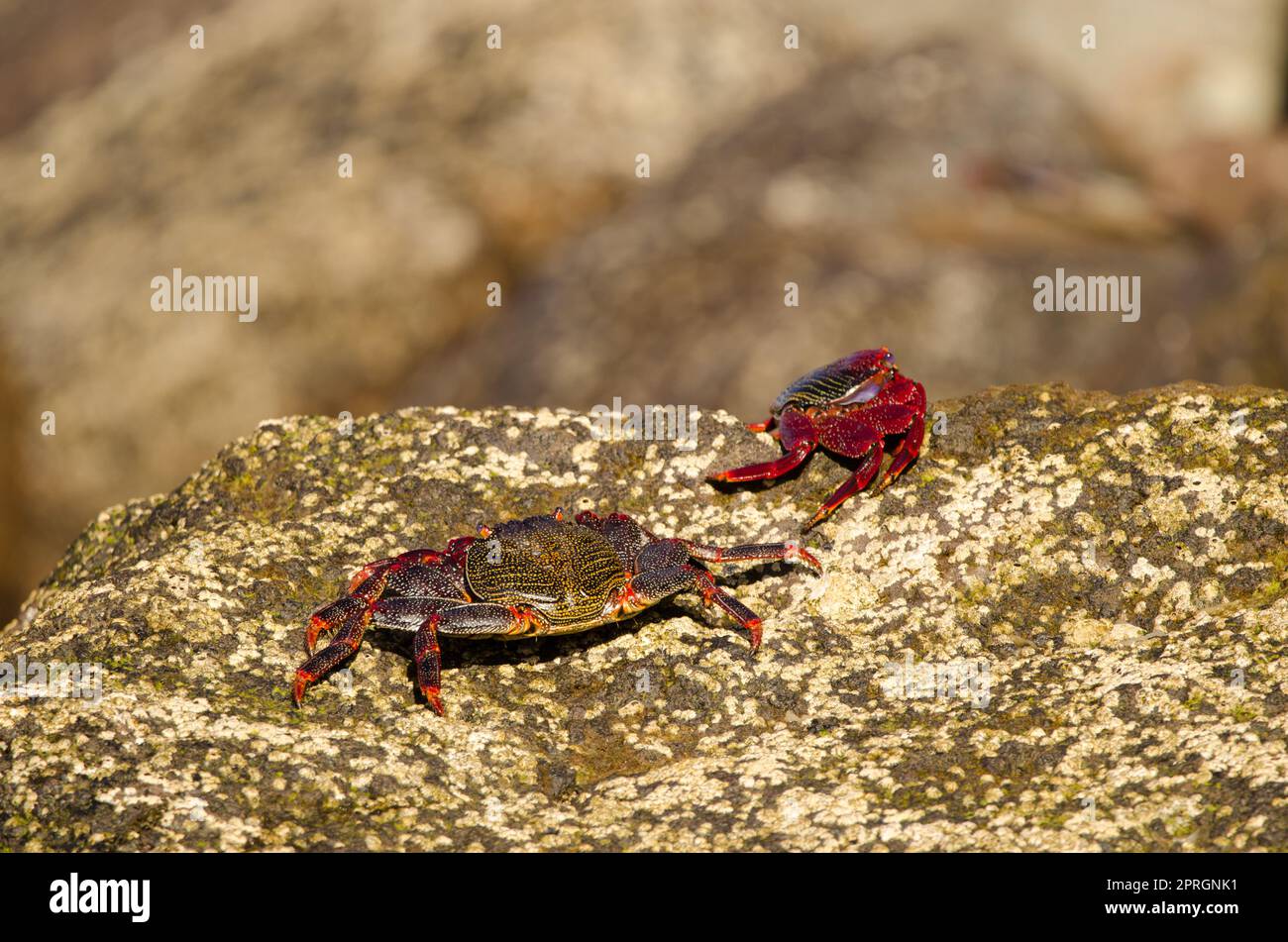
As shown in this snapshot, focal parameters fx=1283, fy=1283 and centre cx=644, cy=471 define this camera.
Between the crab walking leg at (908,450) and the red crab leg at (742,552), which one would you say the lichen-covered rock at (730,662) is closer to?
the crab walking leg at (908,450)

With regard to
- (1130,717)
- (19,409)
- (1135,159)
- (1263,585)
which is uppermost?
(1135,159)

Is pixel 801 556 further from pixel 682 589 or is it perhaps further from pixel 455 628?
pixel 455 628

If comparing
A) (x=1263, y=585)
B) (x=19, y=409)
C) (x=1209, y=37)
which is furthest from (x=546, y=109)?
(x=1263, y=585)

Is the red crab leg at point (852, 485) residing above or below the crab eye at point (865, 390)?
below

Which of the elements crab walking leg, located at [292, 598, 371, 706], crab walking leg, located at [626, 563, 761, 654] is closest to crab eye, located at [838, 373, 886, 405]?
crab walking leg, located at [626, 563, 761, 654]

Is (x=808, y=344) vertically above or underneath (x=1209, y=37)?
underneath

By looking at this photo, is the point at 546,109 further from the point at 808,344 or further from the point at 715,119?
the point at 808,344

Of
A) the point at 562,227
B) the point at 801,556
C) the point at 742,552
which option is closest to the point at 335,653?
the point at 742,552

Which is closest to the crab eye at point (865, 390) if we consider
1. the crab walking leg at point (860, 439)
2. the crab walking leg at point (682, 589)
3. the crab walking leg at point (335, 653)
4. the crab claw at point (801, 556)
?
the crab walking leg at point (860, 439)
